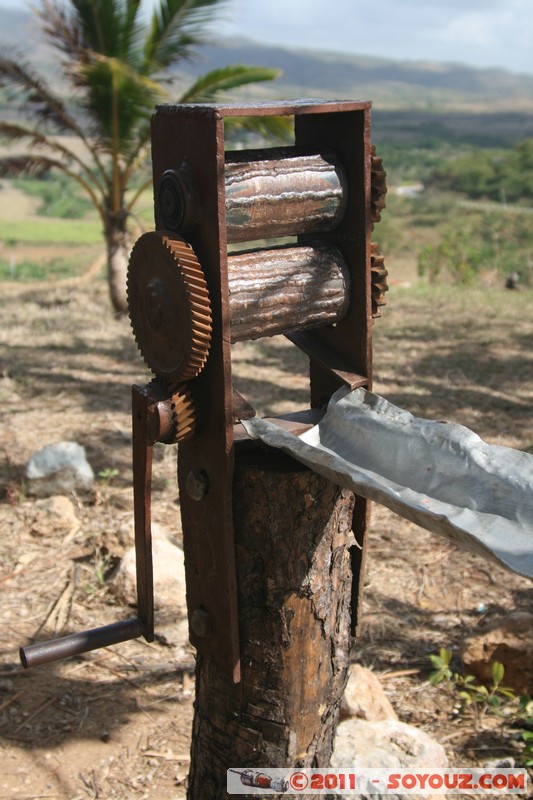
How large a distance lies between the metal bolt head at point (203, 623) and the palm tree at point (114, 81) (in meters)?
6.89

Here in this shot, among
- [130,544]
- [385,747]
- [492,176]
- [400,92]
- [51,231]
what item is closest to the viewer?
[385,747]

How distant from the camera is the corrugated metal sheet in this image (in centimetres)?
154

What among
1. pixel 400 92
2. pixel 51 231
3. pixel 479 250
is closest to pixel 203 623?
pixel 479 250

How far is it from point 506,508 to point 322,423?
0.51m

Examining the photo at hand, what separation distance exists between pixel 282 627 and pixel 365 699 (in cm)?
92

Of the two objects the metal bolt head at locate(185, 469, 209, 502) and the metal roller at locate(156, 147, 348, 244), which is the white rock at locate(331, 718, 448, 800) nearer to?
the metal bolt head at locate(185, 469, 209, 502)

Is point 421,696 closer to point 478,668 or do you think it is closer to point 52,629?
point 478,668

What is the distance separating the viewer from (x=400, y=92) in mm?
157875

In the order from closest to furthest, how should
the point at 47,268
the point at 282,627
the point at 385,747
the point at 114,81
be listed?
1. the point at 282,627
2. the point at 385,747
3. the point at 114,81
4. the point at 47,268

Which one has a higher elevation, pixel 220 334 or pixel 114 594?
pixel 220 334

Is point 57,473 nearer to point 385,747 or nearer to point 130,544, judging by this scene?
point 130,544

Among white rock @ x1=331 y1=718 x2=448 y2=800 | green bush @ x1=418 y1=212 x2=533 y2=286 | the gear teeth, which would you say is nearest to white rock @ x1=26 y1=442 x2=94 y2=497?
white rock @ x1=331 y1=718 x2=448 y2=800

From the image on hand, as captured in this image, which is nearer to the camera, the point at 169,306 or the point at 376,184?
the point at 169,306

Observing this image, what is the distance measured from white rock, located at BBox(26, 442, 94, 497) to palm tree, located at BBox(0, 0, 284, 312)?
472 centimetres
